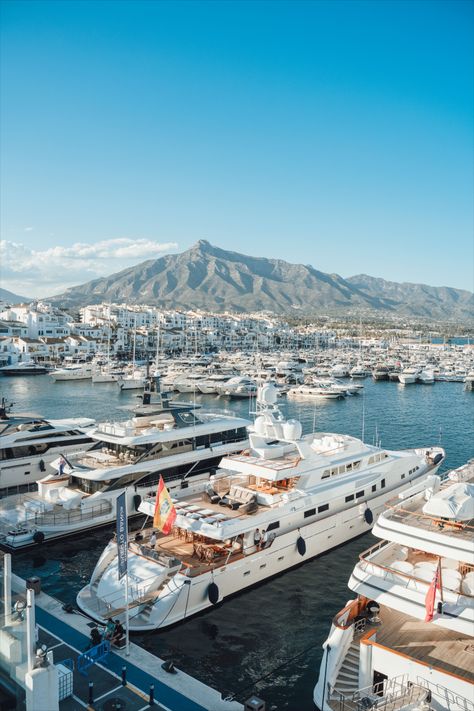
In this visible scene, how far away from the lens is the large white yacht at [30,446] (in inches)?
1064

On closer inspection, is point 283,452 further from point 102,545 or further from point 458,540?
point 458,540

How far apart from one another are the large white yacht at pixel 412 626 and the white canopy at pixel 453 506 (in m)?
0.02

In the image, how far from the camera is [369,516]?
864 inches

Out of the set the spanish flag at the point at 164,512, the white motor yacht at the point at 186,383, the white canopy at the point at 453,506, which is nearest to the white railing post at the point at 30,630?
the spanish flag at the point at 164,512

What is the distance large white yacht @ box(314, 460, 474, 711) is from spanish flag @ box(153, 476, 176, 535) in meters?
5.18

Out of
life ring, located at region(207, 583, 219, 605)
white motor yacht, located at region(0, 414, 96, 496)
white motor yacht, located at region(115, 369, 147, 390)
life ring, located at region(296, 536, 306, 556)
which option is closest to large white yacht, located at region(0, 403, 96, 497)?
white motor yacht, located at region(0, 414, 96, 496)

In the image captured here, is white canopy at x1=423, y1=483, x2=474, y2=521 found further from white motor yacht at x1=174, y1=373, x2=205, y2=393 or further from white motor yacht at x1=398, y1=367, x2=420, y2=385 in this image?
white motor yacht at x1=398, y1=367, x2=420, y2=385

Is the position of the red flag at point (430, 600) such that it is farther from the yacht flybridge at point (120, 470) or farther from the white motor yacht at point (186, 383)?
the white motor yacht at point (186, 383)

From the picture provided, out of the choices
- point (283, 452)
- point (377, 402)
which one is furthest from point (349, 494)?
point (377, 402)

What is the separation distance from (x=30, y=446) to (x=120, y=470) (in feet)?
25.8

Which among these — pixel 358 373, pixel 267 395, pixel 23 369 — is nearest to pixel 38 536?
pixel 267 395

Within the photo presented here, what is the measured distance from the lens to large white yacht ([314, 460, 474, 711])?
10875 mm

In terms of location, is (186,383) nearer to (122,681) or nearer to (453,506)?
(453,506)

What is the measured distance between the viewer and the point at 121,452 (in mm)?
24547
